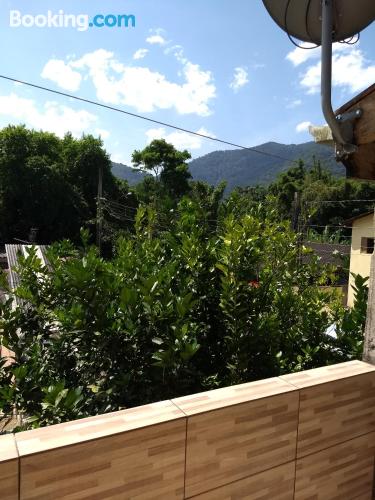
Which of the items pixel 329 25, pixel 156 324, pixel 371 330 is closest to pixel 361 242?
pixel 371 330

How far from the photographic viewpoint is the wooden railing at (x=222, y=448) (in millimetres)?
954

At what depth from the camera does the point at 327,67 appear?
4.91 feet

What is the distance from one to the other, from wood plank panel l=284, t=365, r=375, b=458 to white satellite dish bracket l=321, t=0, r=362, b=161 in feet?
2.93

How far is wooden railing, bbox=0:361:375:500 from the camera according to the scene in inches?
37.5

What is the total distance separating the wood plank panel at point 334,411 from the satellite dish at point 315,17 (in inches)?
53.5

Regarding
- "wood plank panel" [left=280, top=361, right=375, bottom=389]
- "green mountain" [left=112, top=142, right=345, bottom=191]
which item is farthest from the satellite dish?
"green mountain" [left=112, top=142, right=345, bottom=191]

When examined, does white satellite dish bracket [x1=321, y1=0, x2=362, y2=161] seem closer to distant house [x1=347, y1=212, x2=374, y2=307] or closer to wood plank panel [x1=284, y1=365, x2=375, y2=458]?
wood plank panel [x1=284, y1=365, x2=375, y2=458]

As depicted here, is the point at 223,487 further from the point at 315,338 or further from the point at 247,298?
the point at 315,338

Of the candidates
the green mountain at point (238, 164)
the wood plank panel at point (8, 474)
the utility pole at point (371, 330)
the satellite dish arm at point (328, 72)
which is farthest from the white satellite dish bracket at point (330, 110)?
the green mountain at point (238, 164)

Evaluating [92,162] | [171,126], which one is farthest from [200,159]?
[171,126]

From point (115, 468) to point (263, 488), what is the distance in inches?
22.7

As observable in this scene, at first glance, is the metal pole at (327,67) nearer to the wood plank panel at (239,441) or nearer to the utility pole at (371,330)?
the utility pole at (371,330)

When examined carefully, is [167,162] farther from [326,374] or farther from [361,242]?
[326,374]

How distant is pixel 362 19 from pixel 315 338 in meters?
1.48
